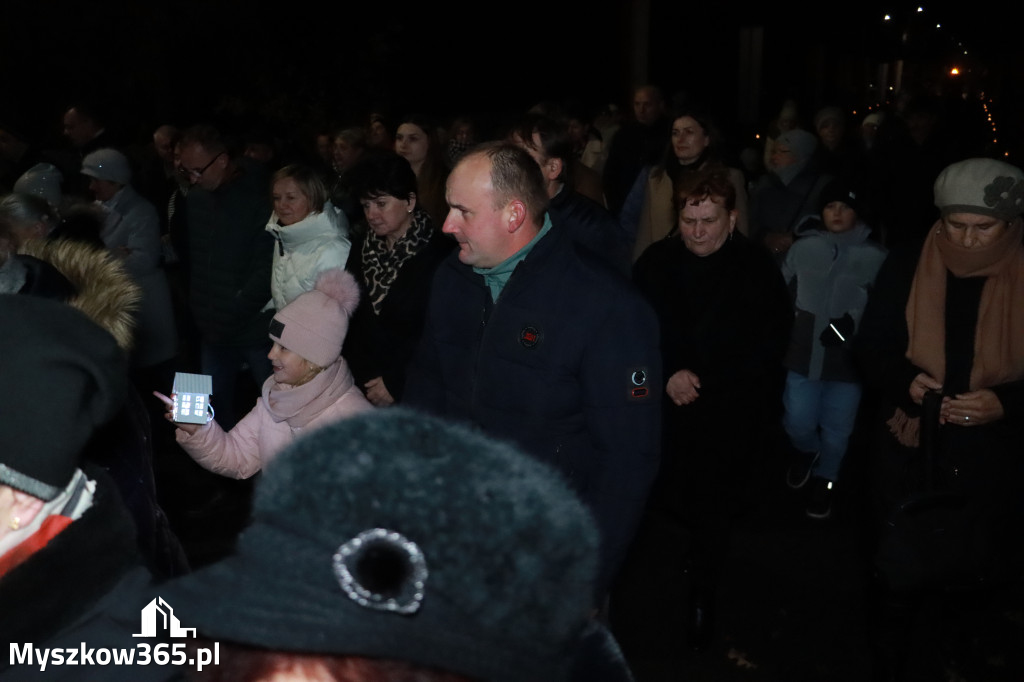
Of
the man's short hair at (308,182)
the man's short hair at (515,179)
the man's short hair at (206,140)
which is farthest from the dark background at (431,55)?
the man's short hair at (515,179)

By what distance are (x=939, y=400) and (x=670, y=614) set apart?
1769 millimetres

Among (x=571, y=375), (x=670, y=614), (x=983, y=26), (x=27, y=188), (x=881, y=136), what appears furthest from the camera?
(x=983, y=26)

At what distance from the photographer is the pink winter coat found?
3963mm

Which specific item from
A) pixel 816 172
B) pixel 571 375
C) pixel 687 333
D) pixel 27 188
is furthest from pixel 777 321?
pixel 27 188

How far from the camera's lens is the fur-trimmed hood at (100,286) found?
9.37ft

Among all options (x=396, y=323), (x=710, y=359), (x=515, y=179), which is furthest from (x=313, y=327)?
(x=710, y=359)

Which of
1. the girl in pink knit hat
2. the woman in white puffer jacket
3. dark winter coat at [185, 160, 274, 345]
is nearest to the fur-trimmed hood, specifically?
the girl in pink knit hat

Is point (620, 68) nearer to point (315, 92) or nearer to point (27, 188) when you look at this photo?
point (315, 92)

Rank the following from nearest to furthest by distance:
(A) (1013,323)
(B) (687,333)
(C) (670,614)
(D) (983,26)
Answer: (A) (1013,323) < (B) (687,333) < (C) (670,614) < (D) (983,26)

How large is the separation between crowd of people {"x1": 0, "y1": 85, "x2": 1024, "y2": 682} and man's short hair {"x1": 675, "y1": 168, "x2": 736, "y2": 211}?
2 centimetres

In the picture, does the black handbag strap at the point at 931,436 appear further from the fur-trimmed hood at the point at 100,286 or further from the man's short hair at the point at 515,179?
the fur-trimmed hood at the point at 100,286

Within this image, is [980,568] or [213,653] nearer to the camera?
[213,653]

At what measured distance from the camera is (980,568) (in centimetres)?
376

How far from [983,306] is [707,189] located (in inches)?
46.4
